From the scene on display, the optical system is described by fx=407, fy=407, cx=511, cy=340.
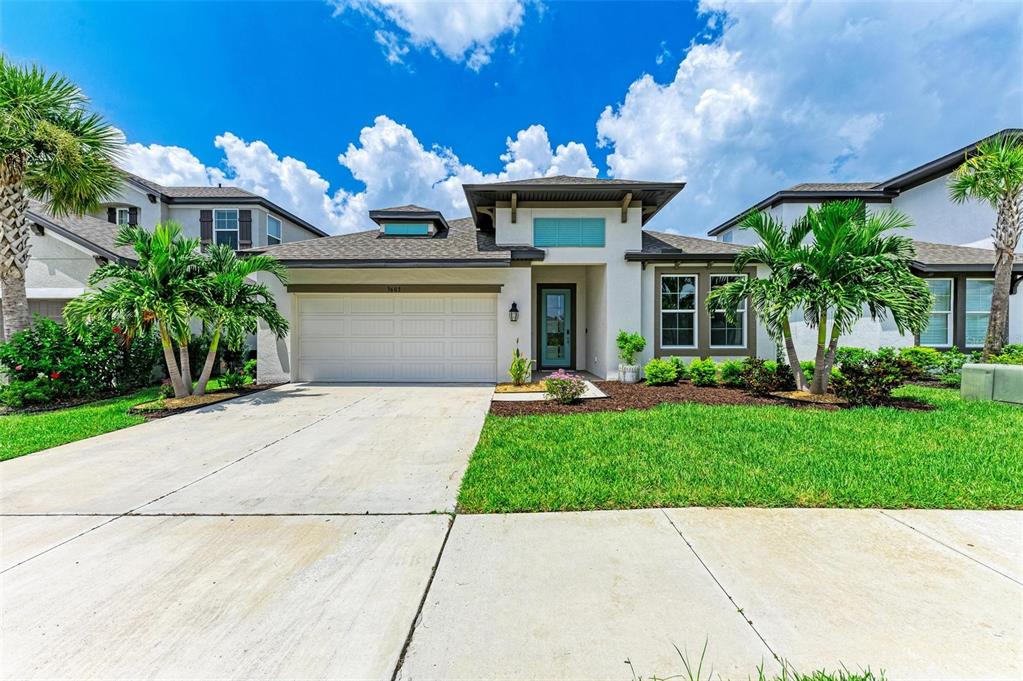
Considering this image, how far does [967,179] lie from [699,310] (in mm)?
7782

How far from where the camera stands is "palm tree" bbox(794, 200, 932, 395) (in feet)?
24.7

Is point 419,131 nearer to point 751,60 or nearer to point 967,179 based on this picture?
point 751,60

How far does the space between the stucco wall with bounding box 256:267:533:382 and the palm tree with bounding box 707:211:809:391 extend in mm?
4754

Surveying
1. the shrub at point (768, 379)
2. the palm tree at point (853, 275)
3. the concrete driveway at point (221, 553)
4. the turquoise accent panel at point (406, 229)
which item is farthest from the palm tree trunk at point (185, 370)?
the palm tree at point (853, 275)

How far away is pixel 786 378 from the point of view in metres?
9.31

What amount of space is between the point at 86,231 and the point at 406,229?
33.4 ft

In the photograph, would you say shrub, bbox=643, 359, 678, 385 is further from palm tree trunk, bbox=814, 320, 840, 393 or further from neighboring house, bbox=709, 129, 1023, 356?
neighboring house, bbox=709, 129, 1023, 356

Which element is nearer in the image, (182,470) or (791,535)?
(791,535)

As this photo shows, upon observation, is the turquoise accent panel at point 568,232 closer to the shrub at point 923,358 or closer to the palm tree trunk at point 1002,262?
the shrub at point 923,358

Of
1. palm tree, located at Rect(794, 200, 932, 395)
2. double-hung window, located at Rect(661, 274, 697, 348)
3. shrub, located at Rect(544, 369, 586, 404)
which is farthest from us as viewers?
double-hung window, located at Rect(661, 274, 697, 348)

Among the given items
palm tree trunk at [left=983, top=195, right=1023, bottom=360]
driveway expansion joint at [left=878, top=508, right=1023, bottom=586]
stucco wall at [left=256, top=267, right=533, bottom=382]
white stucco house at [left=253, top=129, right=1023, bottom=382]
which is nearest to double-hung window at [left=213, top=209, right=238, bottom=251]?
white stucco house at [left=253, top=129, right=1023, bottom=382]

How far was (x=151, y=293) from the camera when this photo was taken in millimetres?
7836

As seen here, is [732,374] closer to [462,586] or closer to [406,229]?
[462,586]

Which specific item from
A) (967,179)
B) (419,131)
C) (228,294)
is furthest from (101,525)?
(967,179)
